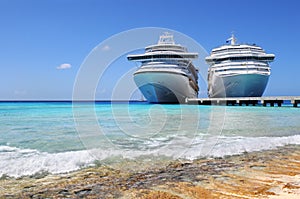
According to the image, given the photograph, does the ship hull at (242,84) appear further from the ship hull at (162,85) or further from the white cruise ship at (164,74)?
the ship hull at (162,85)

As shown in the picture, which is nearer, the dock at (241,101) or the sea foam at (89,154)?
the sea foam at (89,154)

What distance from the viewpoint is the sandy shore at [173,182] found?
11.8 ft

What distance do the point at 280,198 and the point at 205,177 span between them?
1.30 meters

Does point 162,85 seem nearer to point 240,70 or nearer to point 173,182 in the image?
point 240,70

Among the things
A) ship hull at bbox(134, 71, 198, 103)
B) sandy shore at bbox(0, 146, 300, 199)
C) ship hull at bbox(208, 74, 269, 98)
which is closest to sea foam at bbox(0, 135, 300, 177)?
sandy shore at bbox(0, 146, 300, 199)

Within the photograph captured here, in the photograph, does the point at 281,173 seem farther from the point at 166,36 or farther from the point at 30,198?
the point at 166,36

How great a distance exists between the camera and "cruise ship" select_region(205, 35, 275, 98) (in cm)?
4419

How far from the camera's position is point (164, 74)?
39.4 m

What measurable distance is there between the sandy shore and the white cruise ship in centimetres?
3459

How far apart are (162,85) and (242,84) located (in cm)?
1353

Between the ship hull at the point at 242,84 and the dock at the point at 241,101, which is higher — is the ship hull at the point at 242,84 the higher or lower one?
Result: the higher one

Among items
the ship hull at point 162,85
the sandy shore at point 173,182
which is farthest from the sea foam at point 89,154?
the ship hull at point 162,85

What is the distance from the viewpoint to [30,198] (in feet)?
11.5

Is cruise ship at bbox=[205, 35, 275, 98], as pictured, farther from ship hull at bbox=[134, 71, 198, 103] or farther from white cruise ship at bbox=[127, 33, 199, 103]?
ship hull at bbox=[134, 71, 198, 103]
